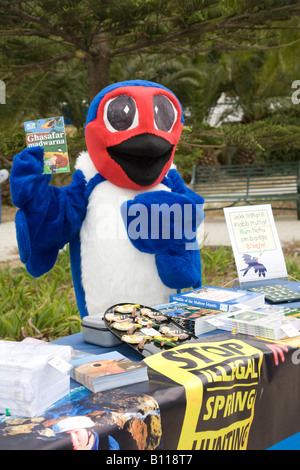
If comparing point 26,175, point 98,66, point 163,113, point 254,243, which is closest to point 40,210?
point 26,175

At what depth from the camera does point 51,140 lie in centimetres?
168

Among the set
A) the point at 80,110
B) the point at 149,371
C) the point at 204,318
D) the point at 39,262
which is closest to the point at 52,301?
the point at 39,262

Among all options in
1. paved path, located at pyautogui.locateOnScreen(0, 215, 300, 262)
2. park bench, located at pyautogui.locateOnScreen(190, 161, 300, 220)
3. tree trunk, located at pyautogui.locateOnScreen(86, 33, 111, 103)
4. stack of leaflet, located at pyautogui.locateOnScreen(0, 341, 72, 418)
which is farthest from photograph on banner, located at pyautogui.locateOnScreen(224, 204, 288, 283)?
park bench, located at pyautogui.locateOnScreen(190, 161, 300, 220)

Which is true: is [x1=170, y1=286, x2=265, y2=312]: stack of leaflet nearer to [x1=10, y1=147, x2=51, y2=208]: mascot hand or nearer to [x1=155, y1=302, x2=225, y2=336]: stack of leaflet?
[x1=155, y1=302, x2=225, y2=336]: stack of leaflet

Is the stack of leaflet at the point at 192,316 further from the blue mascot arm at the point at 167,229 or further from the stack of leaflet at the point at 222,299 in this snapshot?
the blue mascot arm at the point at 167,229

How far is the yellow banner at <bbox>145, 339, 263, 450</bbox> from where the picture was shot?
1.10 metres

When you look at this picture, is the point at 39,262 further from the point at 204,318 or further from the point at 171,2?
the point at 171,2

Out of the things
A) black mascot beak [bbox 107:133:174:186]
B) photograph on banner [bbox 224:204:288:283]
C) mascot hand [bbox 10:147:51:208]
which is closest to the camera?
mascot hand [bbox 10:147:51:208]

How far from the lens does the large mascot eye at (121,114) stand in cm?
180

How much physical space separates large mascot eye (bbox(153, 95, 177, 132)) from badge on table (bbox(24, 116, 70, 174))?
Answer: 1.21 feet

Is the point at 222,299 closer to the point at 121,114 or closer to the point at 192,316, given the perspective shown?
the point at 192,316

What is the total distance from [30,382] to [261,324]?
2.37ft

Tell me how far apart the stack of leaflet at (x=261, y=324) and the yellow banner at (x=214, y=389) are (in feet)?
0.40

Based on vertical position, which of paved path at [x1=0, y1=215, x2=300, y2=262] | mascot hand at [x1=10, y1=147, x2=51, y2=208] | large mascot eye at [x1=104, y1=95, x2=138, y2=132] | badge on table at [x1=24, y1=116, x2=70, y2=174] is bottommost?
paved path at [x1=0, y1=215, x2=300, y2=262]
